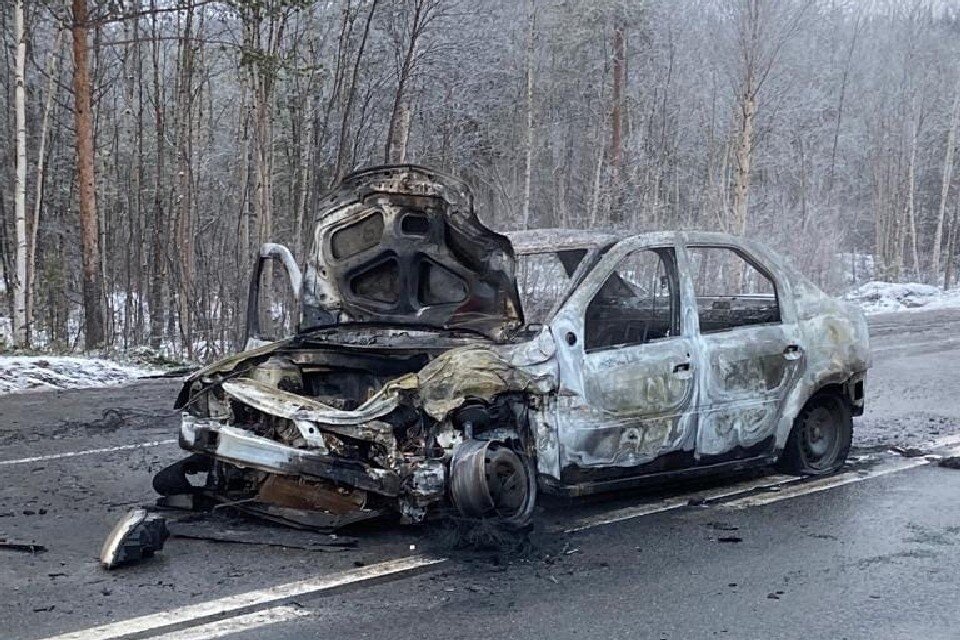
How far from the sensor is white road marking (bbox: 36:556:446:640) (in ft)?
12.8

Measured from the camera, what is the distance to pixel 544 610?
426cm

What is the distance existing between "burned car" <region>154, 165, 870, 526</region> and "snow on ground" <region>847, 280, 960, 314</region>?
20.0m

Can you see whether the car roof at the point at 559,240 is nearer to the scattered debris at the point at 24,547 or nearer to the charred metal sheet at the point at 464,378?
the charred metal sheet at the point at 464,378

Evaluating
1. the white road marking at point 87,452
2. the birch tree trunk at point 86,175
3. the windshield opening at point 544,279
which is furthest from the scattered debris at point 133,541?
the birch tree trunk at point 86,175

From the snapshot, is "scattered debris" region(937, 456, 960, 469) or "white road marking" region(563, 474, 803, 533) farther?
"scattered debris" region(937, 456, 960, 469)

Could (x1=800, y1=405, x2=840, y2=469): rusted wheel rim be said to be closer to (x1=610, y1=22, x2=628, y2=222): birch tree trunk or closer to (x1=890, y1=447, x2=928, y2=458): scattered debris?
(x1=890, y1=447, x2=928, y2=458): scattered debris

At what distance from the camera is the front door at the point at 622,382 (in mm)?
5551

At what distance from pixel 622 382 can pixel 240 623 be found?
103 inches

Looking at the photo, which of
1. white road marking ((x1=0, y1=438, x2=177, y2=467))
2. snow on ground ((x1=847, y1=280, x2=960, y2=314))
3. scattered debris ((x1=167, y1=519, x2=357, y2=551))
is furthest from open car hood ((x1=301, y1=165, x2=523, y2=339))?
snow on ground ((x1=847, y1=280, x2=960, y2=314))

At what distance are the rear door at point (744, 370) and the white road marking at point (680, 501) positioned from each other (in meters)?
0.26

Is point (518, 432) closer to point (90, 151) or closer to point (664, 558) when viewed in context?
point (664, 558)

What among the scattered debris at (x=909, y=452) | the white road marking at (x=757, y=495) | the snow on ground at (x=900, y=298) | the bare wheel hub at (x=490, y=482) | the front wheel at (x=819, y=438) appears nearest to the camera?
the bare wheel hub at (x=490, y=482)

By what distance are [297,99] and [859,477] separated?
1746cm

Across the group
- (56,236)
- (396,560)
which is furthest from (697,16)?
(396,560)
